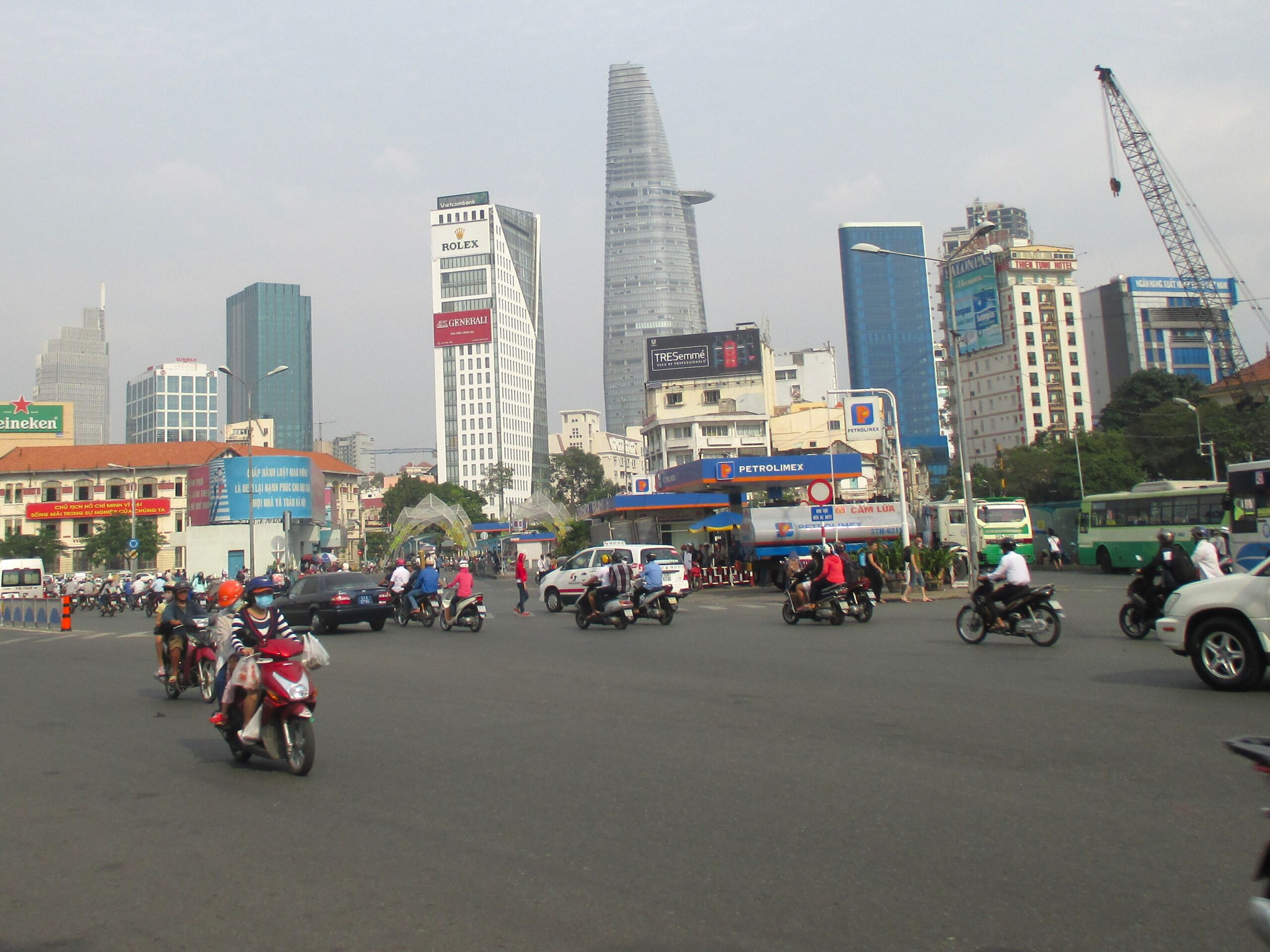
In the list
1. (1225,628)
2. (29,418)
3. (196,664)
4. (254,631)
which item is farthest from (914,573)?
(29,418)

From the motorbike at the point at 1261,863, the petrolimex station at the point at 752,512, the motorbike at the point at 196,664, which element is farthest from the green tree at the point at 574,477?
the motorbike at the point at 1261,863

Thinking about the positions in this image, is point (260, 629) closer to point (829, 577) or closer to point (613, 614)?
point (613, 614)

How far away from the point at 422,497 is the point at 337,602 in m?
113

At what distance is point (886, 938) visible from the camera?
3.95 m

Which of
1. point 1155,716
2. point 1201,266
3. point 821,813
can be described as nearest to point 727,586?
point 1155,716

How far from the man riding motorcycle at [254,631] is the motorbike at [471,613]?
13327mm

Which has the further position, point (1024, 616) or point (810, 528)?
point (810, 528)

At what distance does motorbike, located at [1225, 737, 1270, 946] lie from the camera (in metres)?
3.02

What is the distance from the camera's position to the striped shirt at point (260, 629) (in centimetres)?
751

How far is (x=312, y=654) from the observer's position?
25.0ft

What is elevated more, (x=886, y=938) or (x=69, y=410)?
(x=69, y=410)

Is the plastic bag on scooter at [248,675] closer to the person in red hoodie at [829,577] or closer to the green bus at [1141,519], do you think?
the person in red hoodie at [829,577]

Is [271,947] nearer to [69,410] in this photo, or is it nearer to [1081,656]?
[1081,656]

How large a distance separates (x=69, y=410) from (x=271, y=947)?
106547 millimetres
